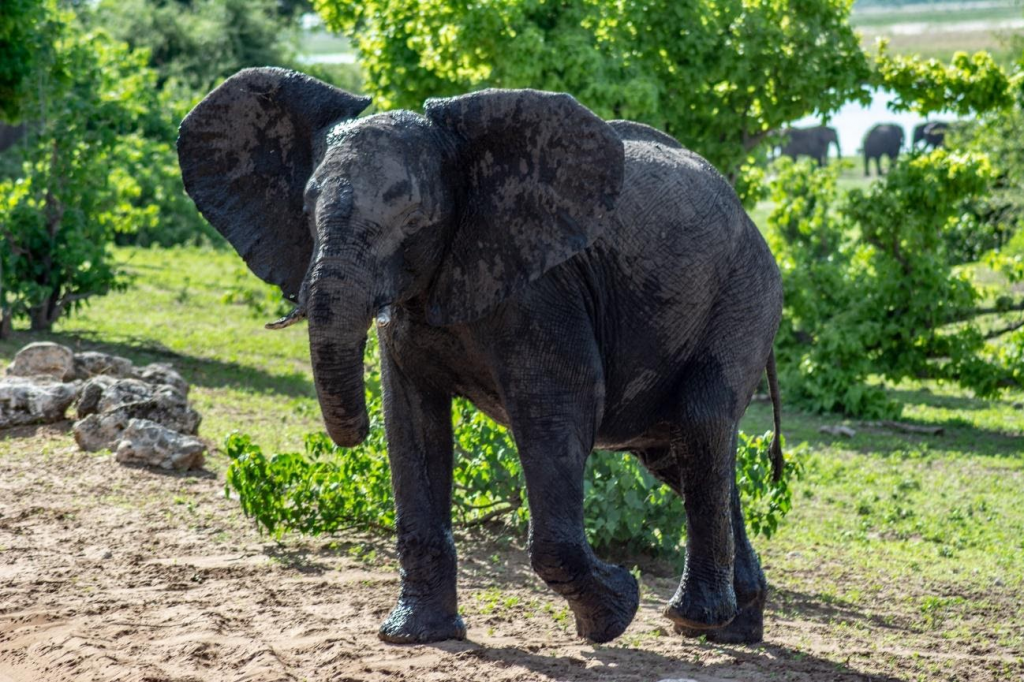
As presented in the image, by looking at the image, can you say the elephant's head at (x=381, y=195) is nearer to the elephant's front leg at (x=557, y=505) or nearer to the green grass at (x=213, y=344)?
the elephant's front leg at (x=557, y=505)

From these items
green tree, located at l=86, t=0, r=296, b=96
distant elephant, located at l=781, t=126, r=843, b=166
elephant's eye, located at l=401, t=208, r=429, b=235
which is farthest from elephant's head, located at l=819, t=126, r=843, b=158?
elephant's eye, located at l=401, t=208, r=429, b=235

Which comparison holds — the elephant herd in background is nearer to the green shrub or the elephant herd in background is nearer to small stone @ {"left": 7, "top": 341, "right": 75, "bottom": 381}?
small stone @ {"left": 7, "top": 341, "right": 75, "bottom": 381}

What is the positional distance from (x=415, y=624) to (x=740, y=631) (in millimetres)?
1428

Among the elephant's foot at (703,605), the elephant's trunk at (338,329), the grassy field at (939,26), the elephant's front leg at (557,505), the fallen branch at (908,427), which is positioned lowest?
the fallen branch at (908,427)

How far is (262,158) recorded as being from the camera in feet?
18.2

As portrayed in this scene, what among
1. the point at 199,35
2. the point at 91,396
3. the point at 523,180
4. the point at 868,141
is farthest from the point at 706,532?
the point at 868,141

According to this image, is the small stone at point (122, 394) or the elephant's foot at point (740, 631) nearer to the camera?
the elephant's foot at point (740, 631)

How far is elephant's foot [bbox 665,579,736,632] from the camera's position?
232 inches

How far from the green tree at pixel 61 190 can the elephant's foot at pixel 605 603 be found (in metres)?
8.93

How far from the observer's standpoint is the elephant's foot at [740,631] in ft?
20.6

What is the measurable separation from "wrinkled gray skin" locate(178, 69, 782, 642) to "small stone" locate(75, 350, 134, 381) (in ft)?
16.6

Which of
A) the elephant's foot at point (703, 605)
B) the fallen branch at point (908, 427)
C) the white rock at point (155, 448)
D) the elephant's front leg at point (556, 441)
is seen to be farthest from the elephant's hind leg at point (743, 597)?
the fallen branch at point (908, 427)

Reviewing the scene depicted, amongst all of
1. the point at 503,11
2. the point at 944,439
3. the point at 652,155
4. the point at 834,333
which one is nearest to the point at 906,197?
the point at 834,333

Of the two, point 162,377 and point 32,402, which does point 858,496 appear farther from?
point 32,402
